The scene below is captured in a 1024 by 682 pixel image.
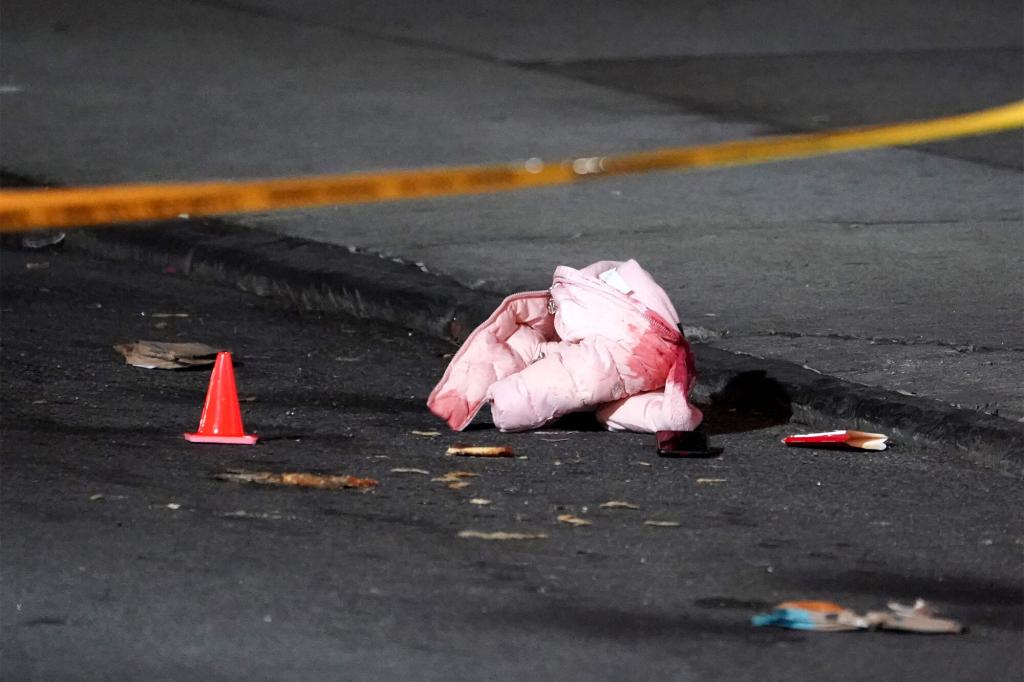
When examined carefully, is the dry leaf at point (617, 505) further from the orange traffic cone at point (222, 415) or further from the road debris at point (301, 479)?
the orange traffic cone at point (222, 415)

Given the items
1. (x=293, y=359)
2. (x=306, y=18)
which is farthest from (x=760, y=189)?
(x=306, y=18)

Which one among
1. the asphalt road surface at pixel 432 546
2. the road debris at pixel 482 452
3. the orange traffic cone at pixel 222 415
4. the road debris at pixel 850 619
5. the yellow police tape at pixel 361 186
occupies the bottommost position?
the road debris at pixel 850 619

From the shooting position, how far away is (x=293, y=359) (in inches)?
276

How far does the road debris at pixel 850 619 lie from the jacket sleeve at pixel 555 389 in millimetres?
1519

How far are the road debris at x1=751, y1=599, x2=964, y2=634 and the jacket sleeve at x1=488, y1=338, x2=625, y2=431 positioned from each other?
1.52 meters

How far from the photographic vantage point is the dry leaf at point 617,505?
17.6 ft

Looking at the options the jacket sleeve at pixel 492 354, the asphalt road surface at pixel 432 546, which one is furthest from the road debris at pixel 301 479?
the jacket sleeve at pixel 492 354

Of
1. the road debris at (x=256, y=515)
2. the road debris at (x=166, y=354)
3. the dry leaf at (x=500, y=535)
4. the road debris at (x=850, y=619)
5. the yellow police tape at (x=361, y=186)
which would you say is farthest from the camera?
the yellow police tape at (x=361, y=186)

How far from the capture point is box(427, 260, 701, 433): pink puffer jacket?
19.7ft

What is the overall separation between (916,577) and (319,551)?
129 centimetres

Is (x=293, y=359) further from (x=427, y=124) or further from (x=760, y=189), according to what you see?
(x=427, y=124)

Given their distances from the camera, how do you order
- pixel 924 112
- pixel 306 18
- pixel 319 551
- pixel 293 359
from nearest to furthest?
pixel 319 551, pixel 293 359, pixel 924 112, pixel 306 18

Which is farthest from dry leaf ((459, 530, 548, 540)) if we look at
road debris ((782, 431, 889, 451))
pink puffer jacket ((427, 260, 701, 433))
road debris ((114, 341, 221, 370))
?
road debris ((114, 341, 221, 370))

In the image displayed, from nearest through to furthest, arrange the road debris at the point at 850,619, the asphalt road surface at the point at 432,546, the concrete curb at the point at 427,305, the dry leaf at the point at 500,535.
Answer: the asphalt road surface at the point at 432,546
the road debris at the point at 850,619
the dry leaf at the point at 500,535
the concrete curb at the point at 427,305
